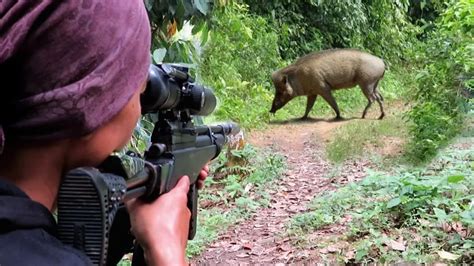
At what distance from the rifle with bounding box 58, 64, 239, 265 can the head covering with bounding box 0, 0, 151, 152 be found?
78 millimetres

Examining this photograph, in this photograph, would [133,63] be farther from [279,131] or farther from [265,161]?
[279,131]

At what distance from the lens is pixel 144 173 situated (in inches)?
47.4

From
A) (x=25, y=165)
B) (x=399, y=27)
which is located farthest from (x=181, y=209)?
(x=399, y=27)

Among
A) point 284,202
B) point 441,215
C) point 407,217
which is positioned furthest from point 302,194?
point 441,215

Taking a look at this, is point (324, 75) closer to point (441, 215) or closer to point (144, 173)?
point (441, 215)

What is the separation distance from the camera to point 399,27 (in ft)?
60.8

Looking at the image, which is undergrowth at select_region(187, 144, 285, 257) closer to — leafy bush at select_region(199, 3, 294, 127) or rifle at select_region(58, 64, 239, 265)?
leafy bush at select_region(199, 3, 294, 127)

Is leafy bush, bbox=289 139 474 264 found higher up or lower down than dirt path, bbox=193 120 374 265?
higher up

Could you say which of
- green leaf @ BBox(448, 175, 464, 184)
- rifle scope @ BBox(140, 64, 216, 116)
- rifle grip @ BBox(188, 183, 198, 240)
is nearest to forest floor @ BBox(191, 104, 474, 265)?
green leaf @ BBox(448, 175, 464, 184)

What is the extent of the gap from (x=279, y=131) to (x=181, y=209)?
10.1 metres

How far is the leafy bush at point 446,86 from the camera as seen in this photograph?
6.94 m

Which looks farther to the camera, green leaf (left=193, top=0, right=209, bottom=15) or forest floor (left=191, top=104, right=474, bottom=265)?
forest floor (left=191, top=104, right=474, bottom=265)

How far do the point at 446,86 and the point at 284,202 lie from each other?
2429 mm

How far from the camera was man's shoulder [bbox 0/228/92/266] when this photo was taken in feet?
2.69
